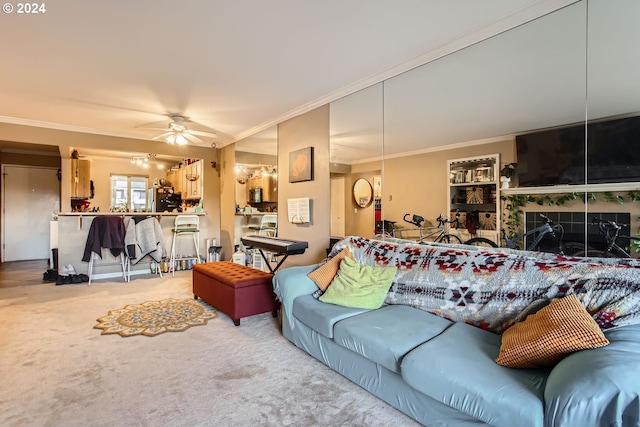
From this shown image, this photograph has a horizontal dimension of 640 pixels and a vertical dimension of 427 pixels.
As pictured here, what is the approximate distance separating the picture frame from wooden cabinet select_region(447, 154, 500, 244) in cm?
182

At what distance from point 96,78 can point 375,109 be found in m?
2.90

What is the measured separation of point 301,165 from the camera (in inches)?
166

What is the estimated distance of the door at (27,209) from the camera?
23.0ft

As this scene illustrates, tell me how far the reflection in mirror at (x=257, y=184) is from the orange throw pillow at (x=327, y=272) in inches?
81.3

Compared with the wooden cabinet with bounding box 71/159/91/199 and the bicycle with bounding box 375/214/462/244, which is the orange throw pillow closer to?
the bicycle with bounding box 375/214/462/244

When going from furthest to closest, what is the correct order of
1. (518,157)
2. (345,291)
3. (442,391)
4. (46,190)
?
(46,190) → (345,291) → (518,157) → (442,391)

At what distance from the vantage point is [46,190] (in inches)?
293

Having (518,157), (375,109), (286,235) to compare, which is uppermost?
(375,109)

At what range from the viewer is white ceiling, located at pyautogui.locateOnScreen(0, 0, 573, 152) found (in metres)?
2.19

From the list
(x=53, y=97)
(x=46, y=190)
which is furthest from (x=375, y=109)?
(x=46, y=190)

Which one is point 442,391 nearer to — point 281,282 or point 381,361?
point 381,361

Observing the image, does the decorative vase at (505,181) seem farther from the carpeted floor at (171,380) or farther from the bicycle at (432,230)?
the carpeted floor at (171,380)

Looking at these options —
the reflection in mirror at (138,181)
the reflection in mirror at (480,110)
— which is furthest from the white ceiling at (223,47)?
the reflection in mirror at (138,181)

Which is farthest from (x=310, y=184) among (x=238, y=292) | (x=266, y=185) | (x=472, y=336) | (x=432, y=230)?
(x=472, y=336)
